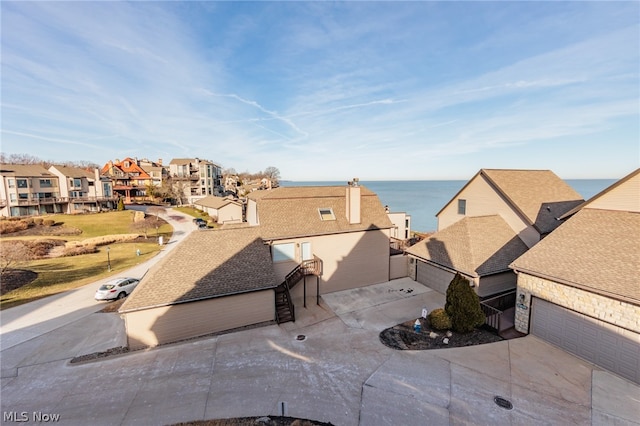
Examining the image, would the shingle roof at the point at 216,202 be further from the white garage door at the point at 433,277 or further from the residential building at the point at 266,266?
the white garage door at the point at 433,277

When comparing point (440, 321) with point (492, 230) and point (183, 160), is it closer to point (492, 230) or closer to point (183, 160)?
point (492, 230)

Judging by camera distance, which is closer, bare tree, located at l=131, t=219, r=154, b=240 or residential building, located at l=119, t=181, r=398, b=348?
residential building, located at l=119, t=181, r=398, b=348

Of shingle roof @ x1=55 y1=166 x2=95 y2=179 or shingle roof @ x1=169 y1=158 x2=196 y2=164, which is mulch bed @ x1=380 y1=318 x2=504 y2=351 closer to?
shingle roof @ x1=55 y1=166 x2=95 y2=179

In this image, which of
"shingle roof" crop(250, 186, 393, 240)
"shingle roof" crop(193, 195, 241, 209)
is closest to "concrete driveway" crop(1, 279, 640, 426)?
"shingle roof" crop(250, 186, 393, 240)

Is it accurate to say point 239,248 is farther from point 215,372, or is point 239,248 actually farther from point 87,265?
point 87,265

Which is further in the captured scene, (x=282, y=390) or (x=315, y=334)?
Answer: (x=315, y=334)

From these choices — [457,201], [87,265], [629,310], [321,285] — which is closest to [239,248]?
[321,285]
